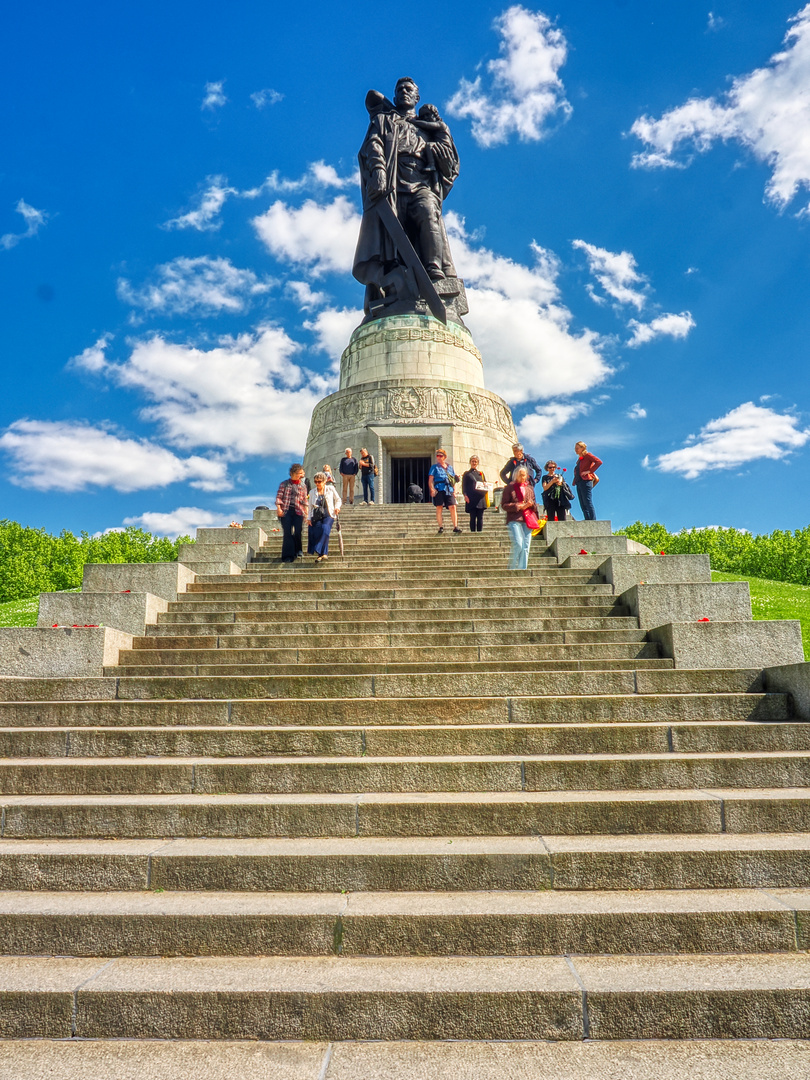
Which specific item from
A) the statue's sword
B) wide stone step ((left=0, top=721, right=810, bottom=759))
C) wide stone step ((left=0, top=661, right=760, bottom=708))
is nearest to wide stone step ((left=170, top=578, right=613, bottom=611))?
wide stone step ((left=0, top=661, right=760, bottom=708))

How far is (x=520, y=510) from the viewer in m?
9.83

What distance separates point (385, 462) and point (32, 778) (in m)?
19.5

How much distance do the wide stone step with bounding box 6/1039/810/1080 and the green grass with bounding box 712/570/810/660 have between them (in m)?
8.20

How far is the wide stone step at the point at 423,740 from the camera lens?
5293 mm

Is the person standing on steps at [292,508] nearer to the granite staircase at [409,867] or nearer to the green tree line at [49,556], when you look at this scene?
the granite staircase at [409,867]

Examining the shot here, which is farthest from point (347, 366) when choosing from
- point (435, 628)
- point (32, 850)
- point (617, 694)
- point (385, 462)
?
point (32, 850)

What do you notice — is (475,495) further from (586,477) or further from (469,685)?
(469,685)

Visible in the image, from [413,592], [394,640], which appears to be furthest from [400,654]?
[413,592]

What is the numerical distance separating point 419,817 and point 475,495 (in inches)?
373

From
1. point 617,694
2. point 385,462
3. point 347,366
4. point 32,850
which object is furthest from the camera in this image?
point 347,366

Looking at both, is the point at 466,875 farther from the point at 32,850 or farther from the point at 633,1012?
the point at 32,850

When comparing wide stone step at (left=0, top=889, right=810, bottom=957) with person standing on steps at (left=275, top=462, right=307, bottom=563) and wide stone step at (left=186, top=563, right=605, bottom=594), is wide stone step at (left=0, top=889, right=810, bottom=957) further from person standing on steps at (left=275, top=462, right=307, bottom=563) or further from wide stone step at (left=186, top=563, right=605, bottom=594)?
person standing on steps at (left=275, top=462, right=307, bottom=563)

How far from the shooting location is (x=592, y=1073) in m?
2.79

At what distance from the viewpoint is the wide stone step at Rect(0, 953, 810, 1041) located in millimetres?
3027
